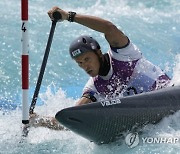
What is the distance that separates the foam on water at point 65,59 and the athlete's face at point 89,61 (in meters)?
0.53

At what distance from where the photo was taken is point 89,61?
3807mm

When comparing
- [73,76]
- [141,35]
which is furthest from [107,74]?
[141,35]

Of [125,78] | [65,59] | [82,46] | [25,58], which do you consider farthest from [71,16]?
[65,59]

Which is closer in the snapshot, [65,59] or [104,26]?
[104,26]

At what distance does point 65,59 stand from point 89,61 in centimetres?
361

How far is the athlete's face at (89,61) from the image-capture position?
379cm

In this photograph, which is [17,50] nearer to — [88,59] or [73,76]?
[73,76]

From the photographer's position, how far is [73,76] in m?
6.91

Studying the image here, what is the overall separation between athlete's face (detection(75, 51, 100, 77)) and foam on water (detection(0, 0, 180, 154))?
1.74ft

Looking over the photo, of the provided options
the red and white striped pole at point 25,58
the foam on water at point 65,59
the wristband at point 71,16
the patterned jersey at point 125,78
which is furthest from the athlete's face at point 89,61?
the foam on water at point 65,59

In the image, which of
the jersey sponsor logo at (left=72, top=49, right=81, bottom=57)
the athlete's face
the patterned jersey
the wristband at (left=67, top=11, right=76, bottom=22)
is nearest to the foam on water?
the patterned jersey

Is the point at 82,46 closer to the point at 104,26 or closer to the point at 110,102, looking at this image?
the point at 104,26

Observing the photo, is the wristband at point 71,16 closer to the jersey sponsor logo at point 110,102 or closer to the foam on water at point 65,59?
the jersey sponsor logo at point 110,102

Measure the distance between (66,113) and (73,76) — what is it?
3.42 m
